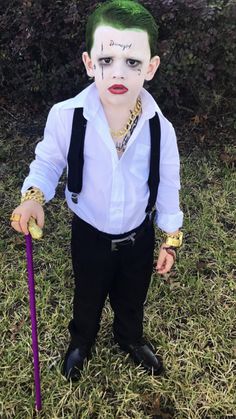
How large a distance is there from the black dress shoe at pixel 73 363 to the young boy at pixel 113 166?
0.95 feet

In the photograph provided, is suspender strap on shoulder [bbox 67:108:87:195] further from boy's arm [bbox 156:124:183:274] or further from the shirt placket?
boy's arm [bbox 156:124:183:274]

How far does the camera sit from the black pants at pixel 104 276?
7.41ft

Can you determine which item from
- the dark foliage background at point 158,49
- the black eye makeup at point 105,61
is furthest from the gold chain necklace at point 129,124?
the dark foliage background at point 158,49

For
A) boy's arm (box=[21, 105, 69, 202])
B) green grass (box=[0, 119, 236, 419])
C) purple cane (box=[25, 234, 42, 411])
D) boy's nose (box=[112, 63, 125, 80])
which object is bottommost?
green grass (box=[0, 119, 236, 419])

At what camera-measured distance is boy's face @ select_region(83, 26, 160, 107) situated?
5.82 ft

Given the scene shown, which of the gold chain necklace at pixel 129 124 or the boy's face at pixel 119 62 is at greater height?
the boy's face at pixel 119 62

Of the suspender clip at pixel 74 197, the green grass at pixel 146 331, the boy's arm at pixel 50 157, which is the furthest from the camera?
the green grass at pixel 146 331

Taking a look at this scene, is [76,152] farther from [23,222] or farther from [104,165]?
[23,222]

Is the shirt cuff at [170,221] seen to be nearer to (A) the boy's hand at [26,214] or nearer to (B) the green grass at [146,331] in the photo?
(A) the boy's hand at [26,214]

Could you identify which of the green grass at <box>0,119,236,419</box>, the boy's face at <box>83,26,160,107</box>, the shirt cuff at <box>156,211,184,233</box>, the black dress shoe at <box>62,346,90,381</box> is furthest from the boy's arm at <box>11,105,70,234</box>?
the green grass at <box>0,119,236,419</box>

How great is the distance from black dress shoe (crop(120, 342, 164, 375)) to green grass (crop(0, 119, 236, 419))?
0.04 metres

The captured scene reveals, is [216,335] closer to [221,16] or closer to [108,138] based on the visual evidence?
[108,138]

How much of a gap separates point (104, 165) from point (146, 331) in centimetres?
134

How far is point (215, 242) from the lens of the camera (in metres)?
3.64
